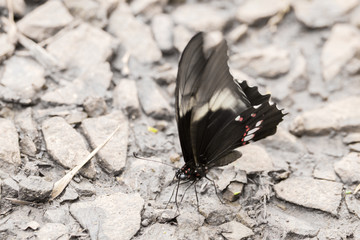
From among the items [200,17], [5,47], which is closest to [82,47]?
[5,47]

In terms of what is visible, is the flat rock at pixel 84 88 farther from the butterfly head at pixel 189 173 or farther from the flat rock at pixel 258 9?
the flat rock at pixel 258 9

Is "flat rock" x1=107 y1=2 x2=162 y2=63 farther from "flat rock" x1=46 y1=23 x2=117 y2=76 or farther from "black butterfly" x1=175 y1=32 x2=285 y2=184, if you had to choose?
"black butterfly" x1=175 y1=32 x2=285 y2=184

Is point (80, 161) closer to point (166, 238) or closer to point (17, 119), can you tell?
point (17, 119)

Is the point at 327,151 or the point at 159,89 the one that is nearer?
the point at 327,151

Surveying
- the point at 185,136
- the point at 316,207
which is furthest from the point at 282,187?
the point at 185,136

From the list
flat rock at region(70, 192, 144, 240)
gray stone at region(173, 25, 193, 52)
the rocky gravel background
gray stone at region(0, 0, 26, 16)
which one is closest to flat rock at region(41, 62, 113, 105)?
the rocky gravel background

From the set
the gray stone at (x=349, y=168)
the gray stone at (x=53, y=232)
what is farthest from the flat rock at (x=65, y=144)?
the gray stone at (x=349, y=168)
